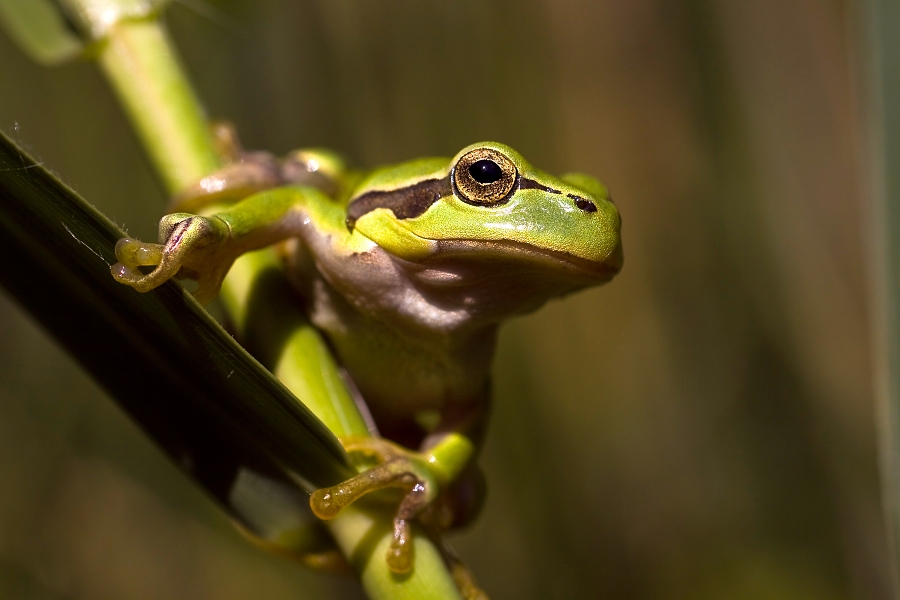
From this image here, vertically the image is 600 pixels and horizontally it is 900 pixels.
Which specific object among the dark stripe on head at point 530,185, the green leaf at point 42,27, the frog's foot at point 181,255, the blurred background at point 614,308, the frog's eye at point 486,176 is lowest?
the blurred background at point 614,308

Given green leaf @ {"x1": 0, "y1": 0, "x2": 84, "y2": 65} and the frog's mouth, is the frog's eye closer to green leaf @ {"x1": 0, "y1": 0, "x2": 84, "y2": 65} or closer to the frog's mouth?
the frog's mouth

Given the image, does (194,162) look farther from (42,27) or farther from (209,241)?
(42,27)

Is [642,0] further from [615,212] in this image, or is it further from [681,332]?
[615,212]

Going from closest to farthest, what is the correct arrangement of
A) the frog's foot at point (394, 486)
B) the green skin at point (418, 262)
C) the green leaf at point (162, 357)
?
the green leaf at point (162, 357) → the frog's foot at point (394, 486) → the green skin at point (418, 262)

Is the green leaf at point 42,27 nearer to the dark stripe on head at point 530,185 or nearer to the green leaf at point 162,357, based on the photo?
the green leaf at point 162,357

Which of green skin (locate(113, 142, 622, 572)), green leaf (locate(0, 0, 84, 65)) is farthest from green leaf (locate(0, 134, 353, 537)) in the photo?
green leaf (locate(0, 0, 84, 65))

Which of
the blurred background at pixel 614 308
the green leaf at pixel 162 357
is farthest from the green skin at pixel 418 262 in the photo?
the blurred background at pixel 614 308

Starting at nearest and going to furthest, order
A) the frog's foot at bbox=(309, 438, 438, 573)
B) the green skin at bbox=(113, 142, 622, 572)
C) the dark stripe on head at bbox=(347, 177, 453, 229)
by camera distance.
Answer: the frog's foot at bbox=(309, 438, 438, 573) → the green skin at bbox=(113, 142, 622, 572) → the dark stripe on head at bbox=(347, 177, 453, 229)
